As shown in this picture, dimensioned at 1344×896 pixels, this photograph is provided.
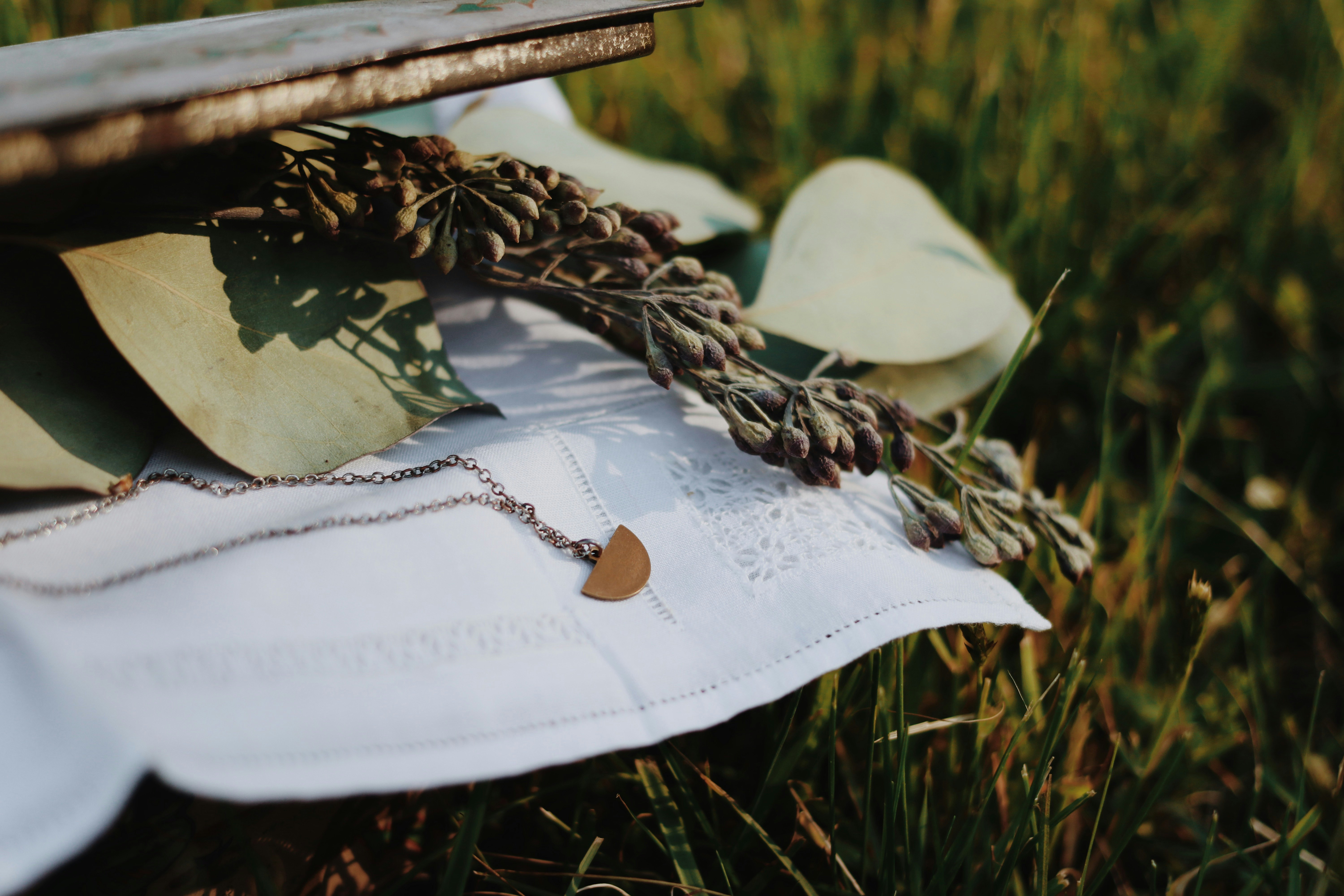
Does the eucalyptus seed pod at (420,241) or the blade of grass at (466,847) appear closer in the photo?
the blade of grass at (466,847)

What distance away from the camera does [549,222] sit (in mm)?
785

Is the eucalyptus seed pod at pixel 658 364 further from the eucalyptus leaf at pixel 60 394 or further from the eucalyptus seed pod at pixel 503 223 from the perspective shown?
the eucalyptus leaf at pixel 60 394

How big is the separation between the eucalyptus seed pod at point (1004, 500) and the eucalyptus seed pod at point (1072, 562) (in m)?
0.06

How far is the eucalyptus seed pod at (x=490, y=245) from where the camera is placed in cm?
74

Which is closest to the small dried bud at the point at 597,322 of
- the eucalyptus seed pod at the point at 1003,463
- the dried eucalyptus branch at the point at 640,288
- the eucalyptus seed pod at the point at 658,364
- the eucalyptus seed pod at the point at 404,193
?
the dried eucalyptus branch at the point at 640,288

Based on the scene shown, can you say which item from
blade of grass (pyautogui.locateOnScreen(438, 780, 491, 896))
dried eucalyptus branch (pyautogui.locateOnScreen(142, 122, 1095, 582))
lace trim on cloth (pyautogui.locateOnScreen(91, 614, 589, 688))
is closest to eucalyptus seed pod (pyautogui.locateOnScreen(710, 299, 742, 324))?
dried eucalyptus branch (pyautogui.locateOnScreen(142, 122, 1095, 582))

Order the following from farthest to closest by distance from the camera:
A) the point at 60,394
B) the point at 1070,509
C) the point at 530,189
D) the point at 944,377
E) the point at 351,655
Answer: the point at 1070,509
the point at 944,377
the point at 530,189
the point at 60,394
the point at 351,655

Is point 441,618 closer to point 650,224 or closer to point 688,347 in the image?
point 688,347

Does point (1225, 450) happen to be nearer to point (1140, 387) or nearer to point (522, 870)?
point (1140, 387)

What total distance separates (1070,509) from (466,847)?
907 millimetres

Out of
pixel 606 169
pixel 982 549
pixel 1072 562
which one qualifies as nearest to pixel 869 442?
pixel 982 549

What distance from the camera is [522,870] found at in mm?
770

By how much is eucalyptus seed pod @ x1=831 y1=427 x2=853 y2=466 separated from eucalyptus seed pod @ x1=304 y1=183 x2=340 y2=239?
49 cm

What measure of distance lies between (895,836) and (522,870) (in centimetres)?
35
